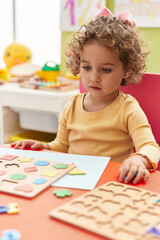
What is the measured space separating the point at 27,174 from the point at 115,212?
8.8 inches

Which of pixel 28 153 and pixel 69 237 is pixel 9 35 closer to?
pixel 28 153

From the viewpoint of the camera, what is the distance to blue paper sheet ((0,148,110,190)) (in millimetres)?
611

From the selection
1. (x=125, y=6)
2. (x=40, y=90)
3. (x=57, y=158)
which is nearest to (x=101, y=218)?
(x=57, y=158)

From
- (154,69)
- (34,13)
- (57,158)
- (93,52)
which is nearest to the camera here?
(57,158)

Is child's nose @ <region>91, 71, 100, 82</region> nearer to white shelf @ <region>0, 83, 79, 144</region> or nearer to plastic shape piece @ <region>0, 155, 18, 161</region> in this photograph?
plastic shape piece @ <region>0, 155, 18, 161</region>

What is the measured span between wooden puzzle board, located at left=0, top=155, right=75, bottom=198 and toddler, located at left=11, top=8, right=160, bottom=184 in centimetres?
15

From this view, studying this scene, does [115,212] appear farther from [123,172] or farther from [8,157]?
[8,157]

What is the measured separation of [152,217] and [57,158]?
33cm

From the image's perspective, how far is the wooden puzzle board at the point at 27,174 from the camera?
57 centimetres

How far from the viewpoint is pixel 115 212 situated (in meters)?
A: 0.49

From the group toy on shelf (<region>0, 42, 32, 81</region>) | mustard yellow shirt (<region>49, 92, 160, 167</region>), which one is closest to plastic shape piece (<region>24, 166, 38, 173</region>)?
mustard yellow shirt (<region>49, 92, 160, 167</region>)

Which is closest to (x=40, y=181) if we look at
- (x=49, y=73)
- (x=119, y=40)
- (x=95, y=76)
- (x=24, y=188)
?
(x=24, y=188)

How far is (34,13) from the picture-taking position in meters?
2.73

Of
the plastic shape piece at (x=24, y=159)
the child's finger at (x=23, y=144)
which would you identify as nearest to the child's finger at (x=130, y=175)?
the plastic shape piece at (x=24, y=159)
